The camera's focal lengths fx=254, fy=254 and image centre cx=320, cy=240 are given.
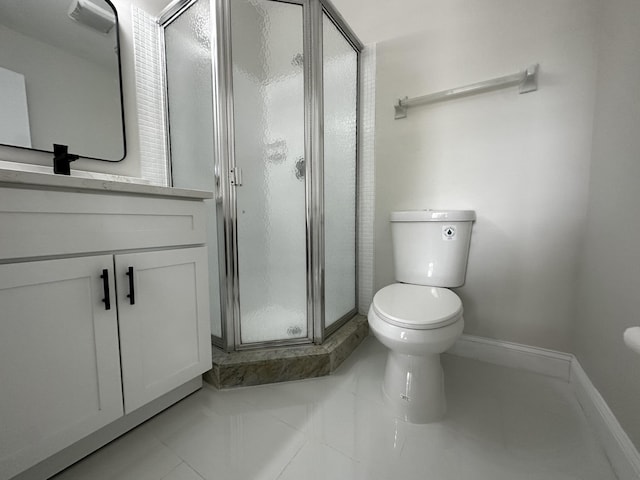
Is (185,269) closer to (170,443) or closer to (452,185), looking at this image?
(170,443)

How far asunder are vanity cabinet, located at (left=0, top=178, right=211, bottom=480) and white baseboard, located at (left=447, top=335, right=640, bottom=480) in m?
1.36

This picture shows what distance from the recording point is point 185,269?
0.95m

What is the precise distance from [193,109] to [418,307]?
1.41m

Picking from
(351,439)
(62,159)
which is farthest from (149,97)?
(351,439)

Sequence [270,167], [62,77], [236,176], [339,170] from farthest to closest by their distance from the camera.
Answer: [339,170] < [270,167] < [236,176] < [62,77]

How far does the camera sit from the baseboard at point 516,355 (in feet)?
3.84

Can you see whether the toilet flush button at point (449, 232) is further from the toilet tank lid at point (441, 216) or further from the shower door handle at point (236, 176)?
the shower door handle at point (236, 176)

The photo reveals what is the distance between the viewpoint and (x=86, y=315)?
2.31 feet

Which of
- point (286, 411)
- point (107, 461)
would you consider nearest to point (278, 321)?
point (286, 411)

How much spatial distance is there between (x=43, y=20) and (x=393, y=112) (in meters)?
1.61

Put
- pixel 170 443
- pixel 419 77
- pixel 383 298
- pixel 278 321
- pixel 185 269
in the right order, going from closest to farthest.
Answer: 1. pixel 170 443
2. pixel 185 269
3. pixel 383 298
4. pixel 278 321
5. pixel 419 77

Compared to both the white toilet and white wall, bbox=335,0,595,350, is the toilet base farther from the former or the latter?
white wall, bbox=335,0,595,350

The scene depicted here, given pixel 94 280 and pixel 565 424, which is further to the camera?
pixel 565 424

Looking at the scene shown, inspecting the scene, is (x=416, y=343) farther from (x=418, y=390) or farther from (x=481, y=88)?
(x=481, y=88)
